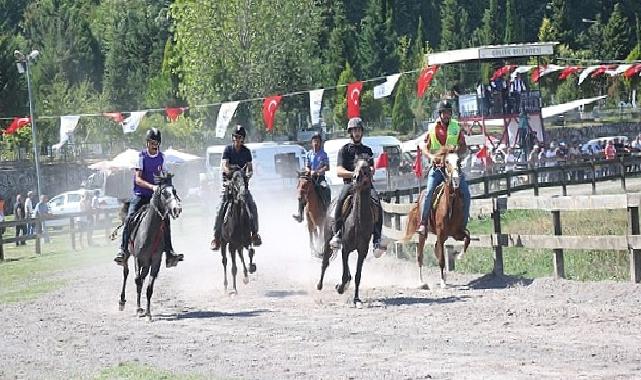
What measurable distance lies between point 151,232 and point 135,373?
5503 millimetres

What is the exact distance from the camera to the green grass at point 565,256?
2077cm

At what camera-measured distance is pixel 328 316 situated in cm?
1633

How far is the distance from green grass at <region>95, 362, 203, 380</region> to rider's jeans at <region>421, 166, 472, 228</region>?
23.8 ft

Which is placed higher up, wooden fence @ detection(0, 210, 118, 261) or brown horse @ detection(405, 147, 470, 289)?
brown horse @ detection(405, 147, 470, 289)

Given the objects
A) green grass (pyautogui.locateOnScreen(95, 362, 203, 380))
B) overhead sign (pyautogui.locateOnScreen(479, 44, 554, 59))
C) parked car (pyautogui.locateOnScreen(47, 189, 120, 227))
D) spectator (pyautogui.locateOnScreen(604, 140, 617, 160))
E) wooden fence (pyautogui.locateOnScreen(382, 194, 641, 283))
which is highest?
overhead sign (pyautogui.locateOnScreen(479, 44, 554, 59))

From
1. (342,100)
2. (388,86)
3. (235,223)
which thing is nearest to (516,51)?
(388,86)

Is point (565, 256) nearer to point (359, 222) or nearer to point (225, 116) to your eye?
point (359, 222)

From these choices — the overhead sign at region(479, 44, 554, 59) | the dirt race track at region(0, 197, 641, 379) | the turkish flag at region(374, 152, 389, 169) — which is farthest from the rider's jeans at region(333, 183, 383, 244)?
the overhead sign at region(479, 44, 554, 59)

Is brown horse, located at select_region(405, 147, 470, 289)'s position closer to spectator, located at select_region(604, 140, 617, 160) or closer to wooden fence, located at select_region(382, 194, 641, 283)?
wooden fence, located at select_region(382, 194, 641, 283)

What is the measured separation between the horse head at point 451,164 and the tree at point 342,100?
61479 millimetres

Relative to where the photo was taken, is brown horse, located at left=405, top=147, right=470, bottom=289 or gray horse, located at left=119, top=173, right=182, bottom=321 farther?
brown horse, located at left=405, top=147, right=470, bottom=289

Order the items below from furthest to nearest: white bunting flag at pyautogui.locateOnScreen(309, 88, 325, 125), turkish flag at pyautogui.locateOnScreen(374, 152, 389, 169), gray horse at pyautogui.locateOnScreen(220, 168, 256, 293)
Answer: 1. white bunting flag at pyautogui.locateOnScreen(309, 88, 325, 125)
2. turkish flag at pyautogui.locateOnScreen(374, 152, 389, 169)
3. gray horse at pyautogui.locateOnScreen(220, 168, 256, 293)

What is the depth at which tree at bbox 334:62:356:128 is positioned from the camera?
81312 mm

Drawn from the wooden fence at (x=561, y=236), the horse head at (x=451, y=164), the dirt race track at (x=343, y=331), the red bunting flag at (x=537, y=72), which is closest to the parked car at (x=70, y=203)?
the red bunting flag at (x=537, y=72)
